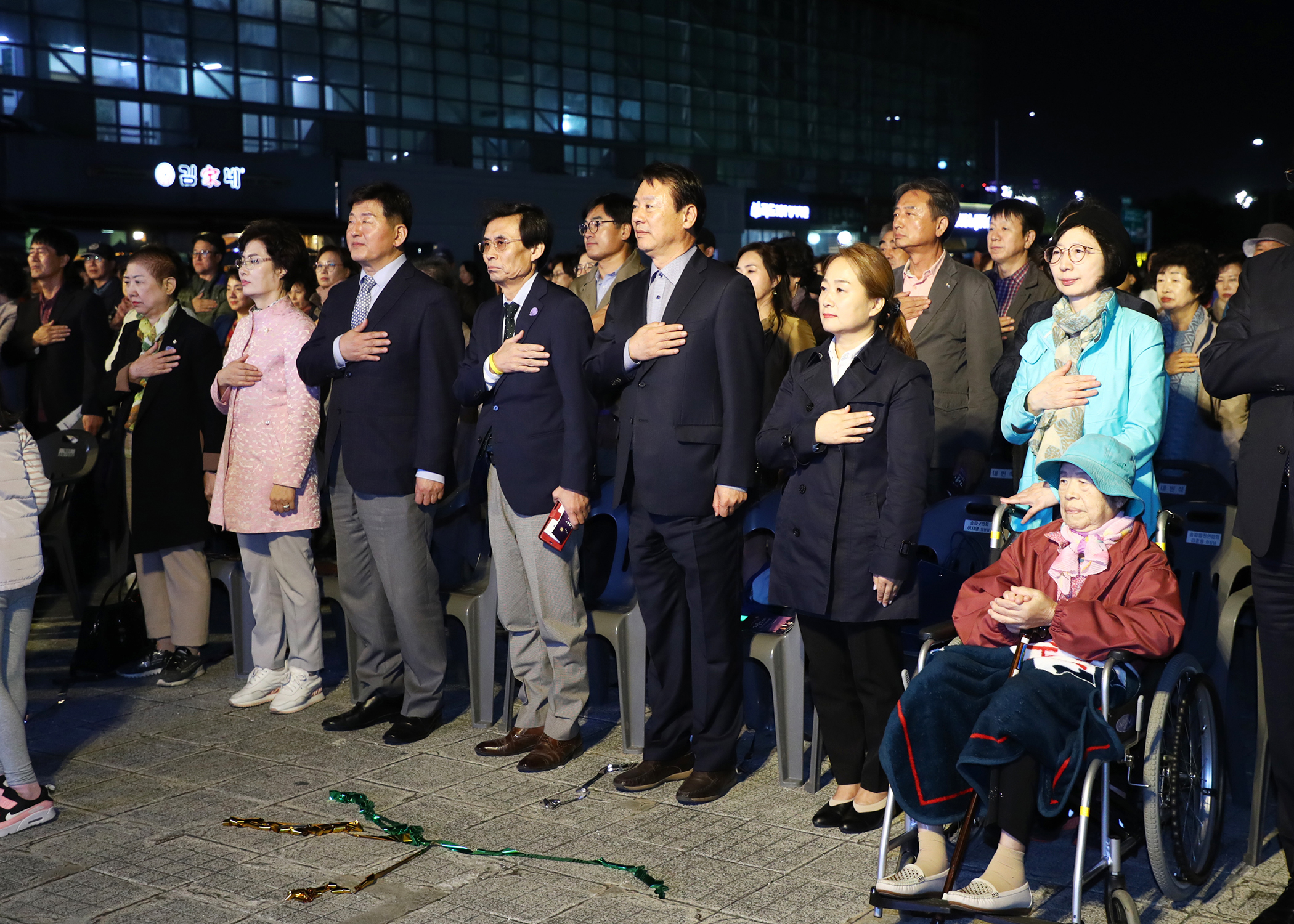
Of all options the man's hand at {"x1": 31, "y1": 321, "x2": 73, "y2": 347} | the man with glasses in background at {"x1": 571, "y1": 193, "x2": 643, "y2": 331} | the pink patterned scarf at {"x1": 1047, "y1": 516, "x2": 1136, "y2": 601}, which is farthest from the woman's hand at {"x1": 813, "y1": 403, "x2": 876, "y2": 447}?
the man's hand at {"x1": 31, "y1": 321, "x2": 73, "y2": 347}

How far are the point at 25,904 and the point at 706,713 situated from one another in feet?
7.22

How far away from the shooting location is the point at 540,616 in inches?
190

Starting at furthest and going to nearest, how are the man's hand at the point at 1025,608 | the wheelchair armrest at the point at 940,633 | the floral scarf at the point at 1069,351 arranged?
the floral scarf at the point at 1069,351, the wheelchair armrest at the point at 940,633, the man's hand at the point at 1025,608

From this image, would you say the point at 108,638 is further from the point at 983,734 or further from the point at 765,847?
the point at 983,734

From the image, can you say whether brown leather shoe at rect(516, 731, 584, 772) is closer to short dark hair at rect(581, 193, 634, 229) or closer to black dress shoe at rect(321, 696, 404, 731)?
black dress shoe at rect(321, 696, 404, 731)

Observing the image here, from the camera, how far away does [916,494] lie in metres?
3.86

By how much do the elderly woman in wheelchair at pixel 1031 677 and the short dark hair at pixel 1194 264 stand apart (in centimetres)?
357

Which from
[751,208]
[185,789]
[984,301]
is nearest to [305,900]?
[185,789]

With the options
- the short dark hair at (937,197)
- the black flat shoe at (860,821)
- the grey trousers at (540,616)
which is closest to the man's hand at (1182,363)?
the short dark hair at (937,197)

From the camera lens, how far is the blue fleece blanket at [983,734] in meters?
3.10

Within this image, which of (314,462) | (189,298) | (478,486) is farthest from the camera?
(189,298)

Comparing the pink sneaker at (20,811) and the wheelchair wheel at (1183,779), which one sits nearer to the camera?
the wheelchair wheel at (1183,779)

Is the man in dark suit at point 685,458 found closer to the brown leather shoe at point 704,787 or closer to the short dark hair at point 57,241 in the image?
the brown leather shoe at point 704,787

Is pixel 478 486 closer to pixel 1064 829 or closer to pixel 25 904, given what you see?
pixel 25 904
